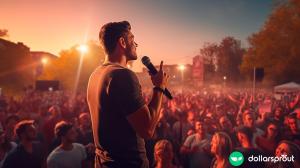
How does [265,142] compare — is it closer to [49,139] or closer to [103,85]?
[49,139]

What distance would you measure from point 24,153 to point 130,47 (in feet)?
12.3

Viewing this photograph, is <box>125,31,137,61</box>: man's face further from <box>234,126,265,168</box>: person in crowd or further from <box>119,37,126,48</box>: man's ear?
<box>234,126,265,168</box>: person in crowd

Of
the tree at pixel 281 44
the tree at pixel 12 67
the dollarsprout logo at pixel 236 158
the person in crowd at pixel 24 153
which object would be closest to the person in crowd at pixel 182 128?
the dollarsprout logo at pixel 236 158

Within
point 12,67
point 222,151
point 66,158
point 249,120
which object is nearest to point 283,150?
point 222,151

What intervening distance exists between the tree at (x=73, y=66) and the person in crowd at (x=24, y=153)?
5077 centimetres

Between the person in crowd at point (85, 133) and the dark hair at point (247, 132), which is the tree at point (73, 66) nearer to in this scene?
the person in crowd at point (85, 133)

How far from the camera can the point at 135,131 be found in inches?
74.7

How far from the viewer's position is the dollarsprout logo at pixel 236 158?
503cm

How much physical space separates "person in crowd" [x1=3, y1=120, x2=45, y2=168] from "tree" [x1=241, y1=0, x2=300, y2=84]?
33394 millimetres

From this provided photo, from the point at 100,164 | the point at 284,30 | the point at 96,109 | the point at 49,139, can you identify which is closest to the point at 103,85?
the point at 96,109

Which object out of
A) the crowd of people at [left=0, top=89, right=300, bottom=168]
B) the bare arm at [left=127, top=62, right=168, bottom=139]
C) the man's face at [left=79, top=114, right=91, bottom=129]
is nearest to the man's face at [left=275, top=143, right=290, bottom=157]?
the crowd of people at [left=0, top=89, right=300, bottom=168]

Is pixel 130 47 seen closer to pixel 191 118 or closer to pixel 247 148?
pixel 247 148

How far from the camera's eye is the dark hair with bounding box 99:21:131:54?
2105 mm

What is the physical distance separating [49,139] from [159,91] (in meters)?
6.40
